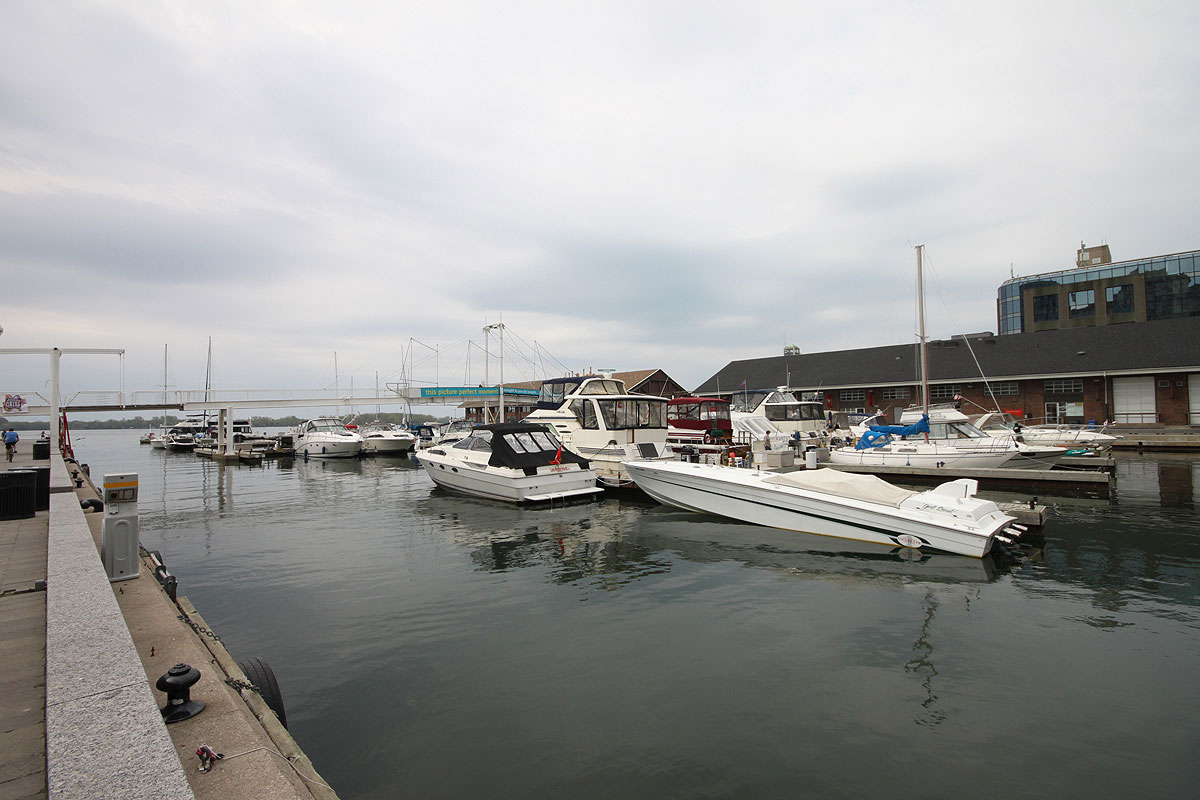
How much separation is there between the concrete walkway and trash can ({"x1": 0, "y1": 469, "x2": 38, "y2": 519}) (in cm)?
254

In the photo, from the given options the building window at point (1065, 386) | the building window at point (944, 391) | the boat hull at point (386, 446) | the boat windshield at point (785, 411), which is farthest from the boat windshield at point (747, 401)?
the boat hull at point (386, 446)

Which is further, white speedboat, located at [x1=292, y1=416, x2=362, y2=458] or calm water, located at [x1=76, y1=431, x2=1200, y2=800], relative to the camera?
white speedboat, located at [x1=292, y1=416, x2=362, y2=458]

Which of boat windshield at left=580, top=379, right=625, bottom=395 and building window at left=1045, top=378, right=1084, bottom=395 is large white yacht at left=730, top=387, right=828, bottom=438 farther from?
building window at left=1045, top=378, right=1084, bottom=395

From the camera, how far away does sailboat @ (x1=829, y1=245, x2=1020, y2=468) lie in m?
19.7

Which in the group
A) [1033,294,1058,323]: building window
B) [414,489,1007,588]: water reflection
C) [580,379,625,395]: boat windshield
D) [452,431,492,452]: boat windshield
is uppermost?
[1033,294,1058,323]: building window

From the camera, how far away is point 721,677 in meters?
6.05

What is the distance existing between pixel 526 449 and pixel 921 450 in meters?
14.3

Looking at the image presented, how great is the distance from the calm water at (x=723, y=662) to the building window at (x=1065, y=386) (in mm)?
29556

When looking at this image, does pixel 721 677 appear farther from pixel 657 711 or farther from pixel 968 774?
pixel 968 774

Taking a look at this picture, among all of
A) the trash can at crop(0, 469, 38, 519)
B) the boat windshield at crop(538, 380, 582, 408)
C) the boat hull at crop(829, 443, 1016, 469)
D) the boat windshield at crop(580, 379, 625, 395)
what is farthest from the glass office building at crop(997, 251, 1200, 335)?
the trash can at crop(0, 469, 38, 519)

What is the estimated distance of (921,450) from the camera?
21047 millimetres

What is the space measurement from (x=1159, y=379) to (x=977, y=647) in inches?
1581

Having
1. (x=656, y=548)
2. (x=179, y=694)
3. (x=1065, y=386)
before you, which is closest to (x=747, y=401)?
(x=656, y=548)

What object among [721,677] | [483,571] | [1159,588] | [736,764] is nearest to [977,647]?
[721,677]
